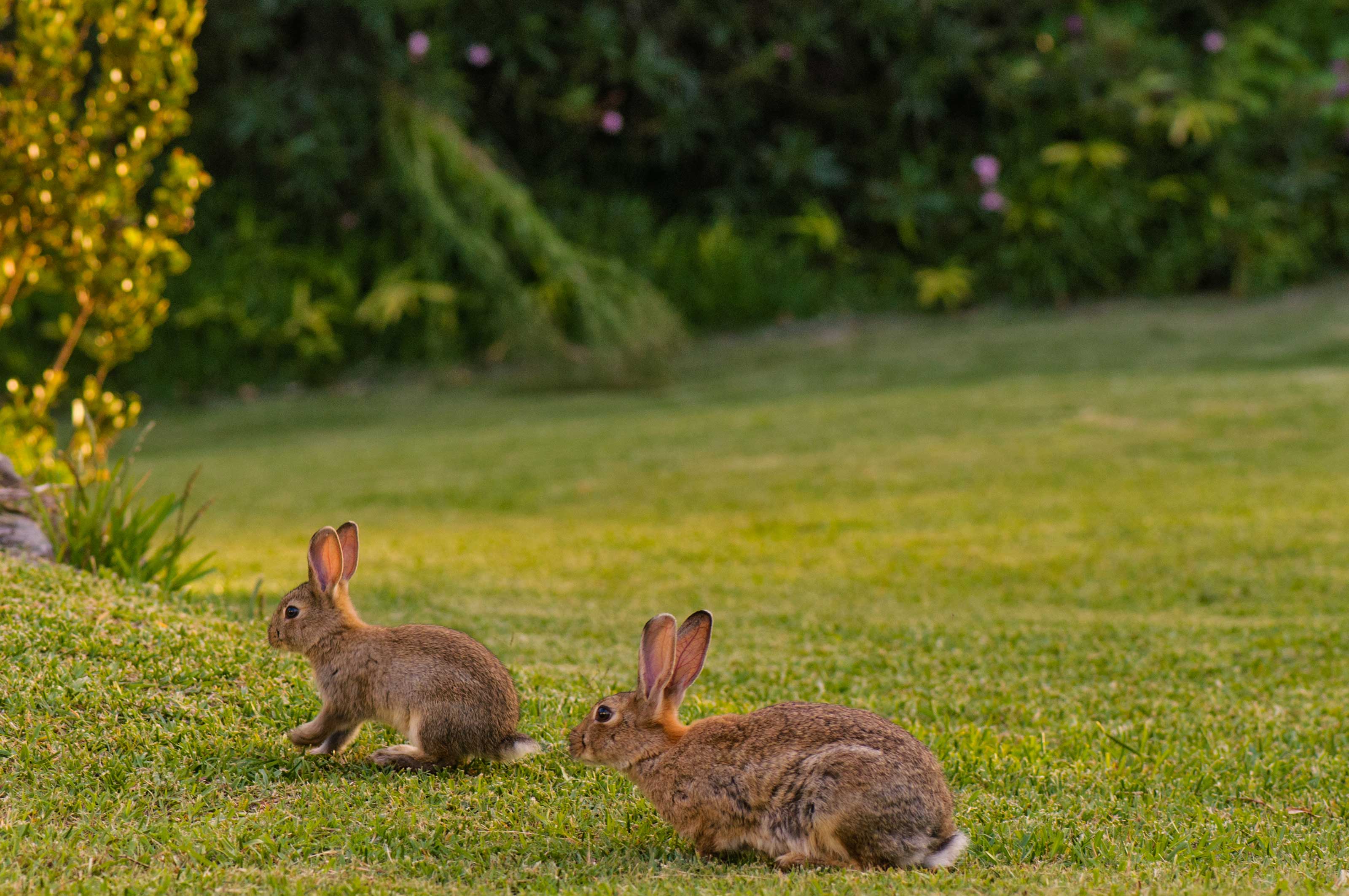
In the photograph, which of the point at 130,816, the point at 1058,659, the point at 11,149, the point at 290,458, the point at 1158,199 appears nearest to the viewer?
the point at 130,816

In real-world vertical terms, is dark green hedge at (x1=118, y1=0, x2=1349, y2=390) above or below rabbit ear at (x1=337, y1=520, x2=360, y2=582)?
above

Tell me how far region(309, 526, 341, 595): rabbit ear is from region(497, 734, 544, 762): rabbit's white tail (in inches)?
20.2

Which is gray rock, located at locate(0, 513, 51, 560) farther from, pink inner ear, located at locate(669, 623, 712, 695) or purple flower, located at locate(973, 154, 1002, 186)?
purple flower, located at locate(973, 154, 1002, 186)

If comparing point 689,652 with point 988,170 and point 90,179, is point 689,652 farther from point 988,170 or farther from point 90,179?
point 988,170

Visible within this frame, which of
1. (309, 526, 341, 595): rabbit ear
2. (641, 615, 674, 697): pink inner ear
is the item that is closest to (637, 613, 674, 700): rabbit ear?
(641, 615, 674, 697): pink inner ear

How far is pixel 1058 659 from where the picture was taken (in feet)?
13.6

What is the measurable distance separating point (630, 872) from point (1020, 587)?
2.88 meters

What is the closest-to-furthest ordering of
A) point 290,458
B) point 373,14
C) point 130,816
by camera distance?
point 130,816 < point 290,458 < point 373,14

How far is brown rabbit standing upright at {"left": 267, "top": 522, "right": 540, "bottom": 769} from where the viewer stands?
2.82 m

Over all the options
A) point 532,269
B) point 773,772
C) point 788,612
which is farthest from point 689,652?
point 532,269

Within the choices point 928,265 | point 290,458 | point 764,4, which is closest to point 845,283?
point 928,265

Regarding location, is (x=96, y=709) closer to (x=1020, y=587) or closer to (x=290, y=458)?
(x=1020, y=587)

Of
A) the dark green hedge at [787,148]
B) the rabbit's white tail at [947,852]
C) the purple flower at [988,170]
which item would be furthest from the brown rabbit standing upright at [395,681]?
the purple flower at [988,170]

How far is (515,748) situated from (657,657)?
42cm
